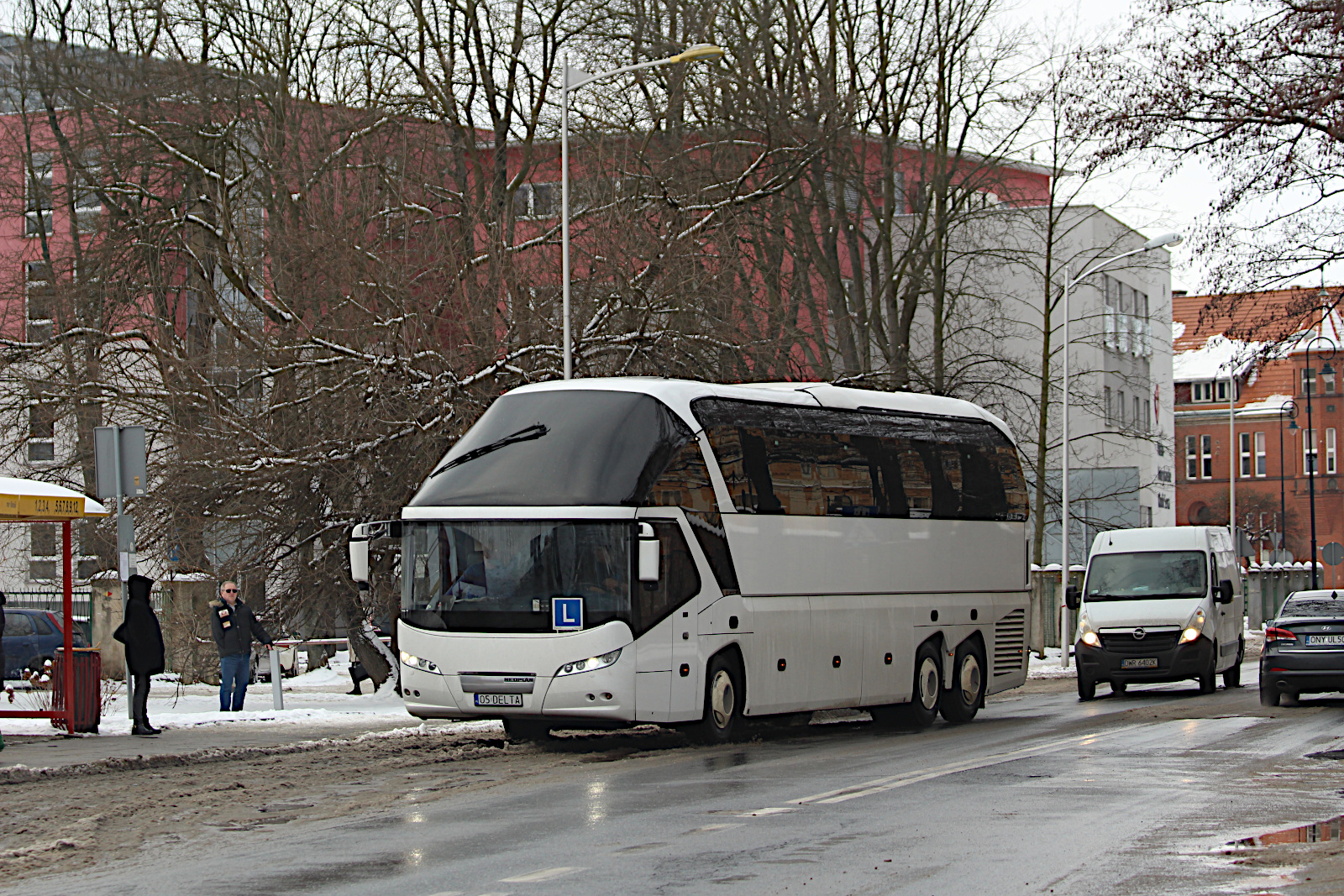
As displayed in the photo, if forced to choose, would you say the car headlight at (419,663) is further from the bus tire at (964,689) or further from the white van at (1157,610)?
the white van at (1157,610)

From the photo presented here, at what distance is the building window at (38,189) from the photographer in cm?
3206

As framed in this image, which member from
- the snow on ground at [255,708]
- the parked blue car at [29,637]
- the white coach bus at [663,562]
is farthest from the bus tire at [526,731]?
the parked blue car at [29,637]

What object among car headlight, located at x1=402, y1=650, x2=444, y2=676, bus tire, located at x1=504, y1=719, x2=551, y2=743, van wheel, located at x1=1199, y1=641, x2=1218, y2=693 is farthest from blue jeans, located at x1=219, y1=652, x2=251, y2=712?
van wheel, located at x1=1199, y1=641, x2=1218, y2=693

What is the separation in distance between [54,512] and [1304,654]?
14.5 meters

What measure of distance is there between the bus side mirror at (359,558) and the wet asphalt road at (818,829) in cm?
320

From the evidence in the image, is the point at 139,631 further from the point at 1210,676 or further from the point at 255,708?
the point at 1210,676

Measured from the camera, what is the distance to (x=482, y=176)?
32906 mm

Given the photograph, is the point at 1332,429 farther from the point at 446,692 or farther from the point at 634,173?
the point at 446,692

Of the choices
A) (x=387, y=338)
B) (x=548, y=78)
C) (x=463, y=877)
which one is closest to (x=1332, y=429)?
(x=548, y=78)

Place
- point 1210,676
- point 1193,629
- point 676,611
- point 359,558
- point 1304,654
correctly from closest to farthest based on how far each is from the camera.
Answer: point 676,611, point 359,558, point 1304,654, point 1193,629, point 1210,676

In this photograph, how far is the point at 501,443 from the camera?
58.8 ft

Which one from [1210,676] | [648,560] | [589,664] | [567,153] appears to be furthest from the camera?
[567,153]

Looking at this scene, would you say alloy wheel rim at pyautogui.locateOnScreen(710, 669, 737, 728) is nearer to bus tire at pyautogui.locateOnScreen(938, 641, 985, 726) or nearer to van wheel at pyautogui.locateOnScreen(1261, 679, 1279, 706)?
bus tire at pyautogui.locateOnScreen(938, 641, 985, 726)

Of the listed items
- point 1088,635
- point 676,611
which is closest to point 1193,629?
point 1088,635
